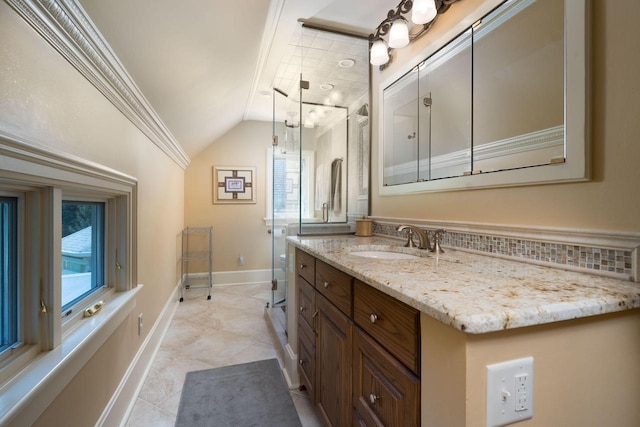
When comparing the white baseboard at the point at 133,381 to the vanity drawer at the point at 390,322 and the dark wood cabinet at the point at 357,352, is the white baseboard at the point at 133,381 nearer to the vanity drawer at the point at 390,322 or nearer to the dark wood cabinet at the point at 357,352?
the dark wood cabinet at the point at 357,352

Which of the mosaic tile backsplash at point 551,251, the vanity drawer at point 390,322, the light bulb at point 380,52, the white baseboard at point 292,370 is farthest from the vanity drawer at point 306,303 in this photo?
the light bulb at point 380,52

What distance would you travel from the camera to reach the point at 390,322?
30.8 inches

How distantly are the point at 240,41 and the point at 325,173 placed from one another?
1.09 m

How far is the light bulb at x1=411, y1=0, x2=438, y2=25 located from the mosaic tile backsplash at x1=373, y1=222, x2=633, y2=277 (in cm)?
109

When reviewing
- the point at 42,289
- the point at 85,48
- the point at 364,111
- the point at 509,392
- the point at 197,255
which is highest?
the point at 364,111

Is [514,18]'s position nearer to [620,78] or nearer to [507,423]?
[620,78]

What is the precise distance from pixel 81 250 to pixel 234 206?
2.78 m

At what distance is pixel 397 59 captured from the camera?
6.16ft

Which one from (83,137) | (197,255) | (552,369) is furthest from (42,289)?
(197,255)

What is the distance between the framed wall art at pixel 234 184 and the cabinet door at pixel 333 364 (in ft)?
9.80

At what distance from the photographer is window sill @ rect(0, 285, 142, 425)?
0.71 meters

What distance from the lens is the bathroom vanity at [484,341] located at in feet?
1.78

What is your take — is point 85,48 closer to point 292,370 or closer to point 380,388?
point 380,388

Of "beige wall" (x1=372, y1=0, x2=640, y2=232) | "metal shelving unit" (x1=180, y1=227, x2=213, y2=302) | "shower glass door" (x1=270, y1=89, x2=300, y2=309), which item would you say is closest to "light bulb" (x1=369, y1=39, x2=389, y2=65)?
"shower glass door" (x1=270, y1=89, x2=300, y2=309)
